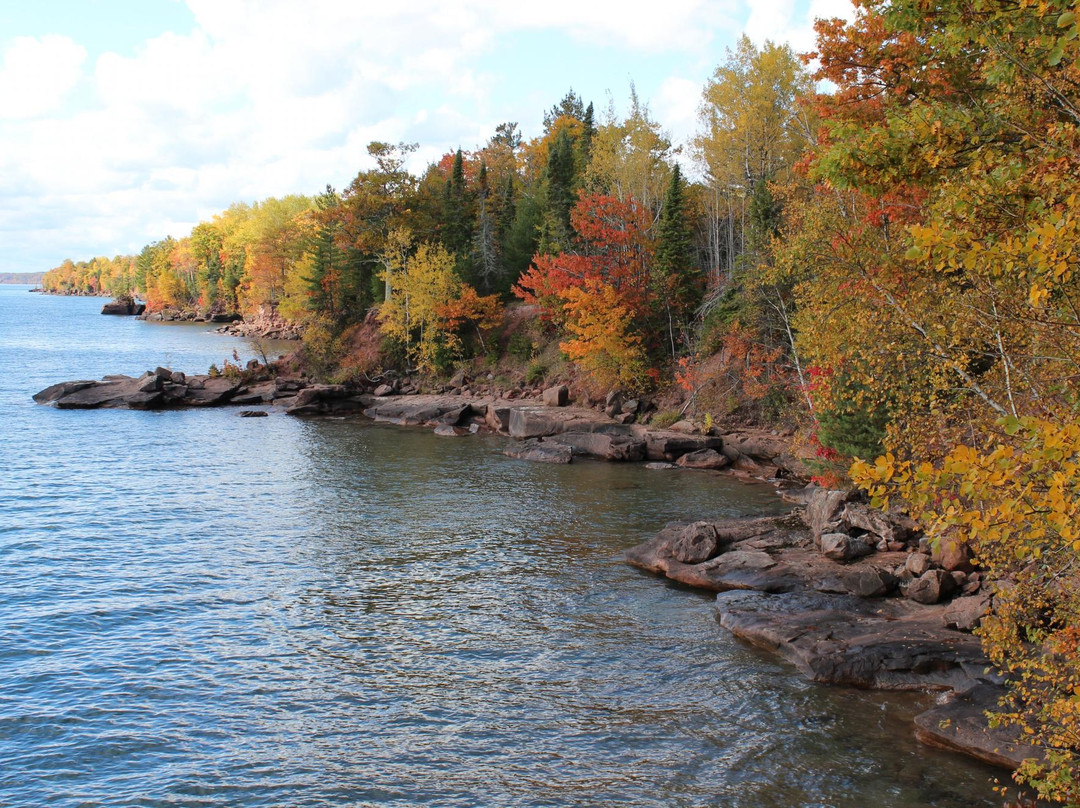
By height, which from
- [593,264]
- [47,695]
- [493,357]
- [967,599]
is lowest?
[47,695]

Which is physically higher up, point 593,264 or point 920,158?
point 593,264

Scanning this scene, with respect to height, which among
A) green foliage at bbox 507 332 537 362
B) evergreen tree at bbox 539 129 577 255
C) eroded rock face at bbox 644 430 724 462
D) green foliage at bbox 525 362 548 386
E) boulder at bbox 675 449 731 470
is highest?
evergreen tree at bbox 539 129 577 255

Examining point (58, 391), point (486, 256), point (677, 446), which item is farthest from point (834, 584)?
point (58, 391)

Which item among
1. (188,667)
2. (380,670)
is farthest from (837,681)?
(188,667)

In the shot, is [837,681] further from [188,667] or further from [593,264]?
[593,264]

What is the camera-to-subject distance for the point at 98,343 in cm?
9619

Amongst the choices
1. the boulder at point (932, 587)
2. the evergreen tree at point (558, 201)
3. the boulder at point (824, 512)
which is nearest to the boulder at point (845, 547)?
the boulder at point (824, 512)

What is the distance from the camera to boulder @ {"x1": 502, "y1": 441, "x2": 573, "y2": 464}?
3722 cm

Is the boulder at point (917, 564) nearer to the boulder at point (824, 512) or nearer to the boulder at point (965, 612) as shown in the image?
the boulder at point (965, 612)

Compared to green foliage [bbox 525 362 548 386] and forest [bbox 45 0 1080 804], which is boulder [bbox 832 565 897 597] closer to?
forest [bbox 45 0 1080 804]

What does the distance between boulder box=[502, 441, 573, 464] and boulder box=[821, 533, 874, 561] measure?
1781cm

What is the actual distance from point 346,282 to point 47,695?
187 feet

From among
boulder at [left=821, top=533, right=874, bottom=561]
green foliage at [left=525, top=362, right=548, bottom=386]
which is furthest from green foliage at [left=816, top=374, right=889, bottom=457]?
green foliage at [left=525, top=362, right=548, bottom=386]

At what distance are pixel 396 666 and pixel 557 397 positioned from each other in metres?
32.8
